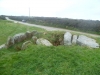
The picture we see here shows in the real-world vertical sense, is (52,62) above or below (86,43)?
below

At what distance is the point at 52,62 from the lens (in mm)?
5969

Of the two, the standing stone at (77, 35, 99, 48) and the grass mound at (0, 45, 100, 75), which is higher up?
the standing stone at (77, 35, 99, 48)

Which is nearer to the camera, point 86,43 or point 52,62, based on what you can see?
point 52,62

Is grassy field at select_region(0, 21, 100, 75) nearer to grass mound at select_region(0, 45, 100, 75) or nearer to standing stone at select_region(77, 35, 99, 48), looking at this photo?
grass mound at select_region(0, 45, 100, 75)

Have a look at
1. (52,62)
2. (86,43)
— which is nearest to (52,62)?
(52,62)

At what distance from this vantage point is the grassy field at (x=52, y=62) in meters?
5.59

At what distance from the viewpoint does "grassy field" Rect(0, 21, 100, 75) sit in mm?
5586

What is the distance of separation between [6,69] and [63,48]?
215 centimetres

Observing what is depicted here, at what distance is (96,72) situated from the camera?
18.2 ft

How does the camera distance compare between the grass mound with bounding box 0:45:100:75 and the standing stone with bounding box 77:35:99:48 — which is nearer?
the grass mound with bounding box 0:45:100:75

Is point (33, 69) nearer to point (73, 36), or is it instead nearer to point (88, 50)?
point (88, 50)

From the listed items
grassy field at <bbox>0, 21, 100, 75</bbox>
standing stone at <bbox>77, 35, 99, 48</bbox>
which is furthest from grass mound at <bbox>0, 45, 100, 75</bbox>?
Answer: standing stone at <bbox>77, 35, 99, 48</bbox>

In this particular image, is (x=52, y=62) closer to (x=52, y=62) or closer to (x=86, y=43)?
(x=52, y=62)

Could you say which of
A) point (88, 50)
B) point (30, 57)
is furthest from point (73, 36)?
point (30, 57)
